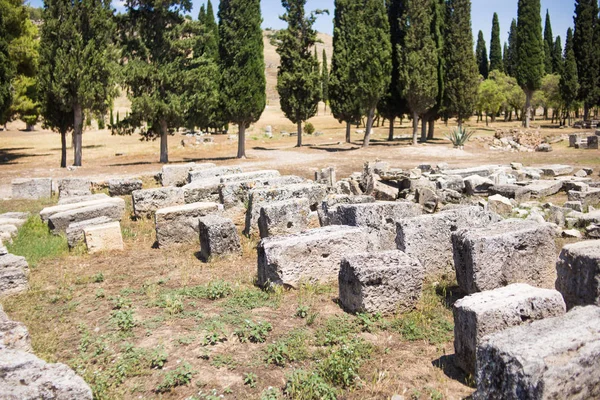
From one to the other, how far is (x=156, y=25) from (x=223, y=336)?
2233 centimetres

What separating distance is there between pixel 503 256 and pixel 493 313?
70.8 inches

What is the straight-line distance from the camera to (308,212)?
33.1 ft

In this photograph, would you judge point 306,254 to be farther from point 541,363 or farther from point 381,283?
point 541,363

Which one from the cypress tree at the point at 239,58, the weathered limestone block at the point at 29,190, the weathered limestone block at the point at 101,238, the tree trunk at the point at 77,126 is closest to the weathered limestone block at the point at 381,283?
the weathered limestone block at the point at 101,238

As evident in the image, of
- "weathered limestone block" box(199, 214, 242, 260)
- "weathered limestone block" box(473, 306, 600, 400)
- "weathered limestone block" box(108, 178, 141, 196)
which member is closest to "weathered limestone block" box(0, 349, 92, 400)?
"weathered limestone block" box(473, 306, 600, 400)

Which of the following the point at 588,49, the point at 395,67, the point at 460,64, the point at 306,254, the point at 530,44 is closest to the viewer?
the point at 306,254

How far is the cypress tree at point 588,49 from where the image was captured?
4609 centimetres

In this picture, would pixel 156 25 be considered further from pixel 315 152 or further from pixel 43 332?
pixel 43 332

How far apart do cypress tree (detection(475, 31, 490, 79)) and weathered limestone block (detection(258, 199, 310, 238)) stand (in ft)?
217

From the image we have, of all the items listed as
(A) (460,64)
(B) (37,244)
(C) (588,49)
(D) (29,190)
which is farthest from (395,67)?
(B) (37,244)

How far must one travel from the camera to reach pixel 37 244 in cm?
1005

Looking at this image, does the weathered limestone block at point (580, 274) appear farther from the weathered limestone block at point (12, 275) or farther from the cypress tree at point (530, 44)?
the cypress tree at point (530, 44)

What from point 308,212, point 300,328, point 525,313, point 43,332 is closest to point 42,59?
point 308,212

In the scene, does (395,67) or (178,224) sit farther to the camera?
(395,67)
